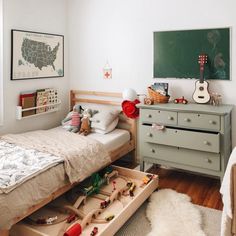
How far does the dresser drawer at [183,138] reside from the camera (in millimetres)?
2906

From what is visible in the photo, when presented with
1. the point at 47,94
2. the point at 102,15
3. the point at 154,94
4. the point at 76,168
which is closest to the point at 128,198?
the point at 76,168

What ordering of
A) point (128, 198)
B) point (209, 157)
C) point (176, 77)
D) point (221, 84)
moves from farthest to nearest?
point (176, 77) → point (221, 84) → point (209, 157) → point (128, 198)

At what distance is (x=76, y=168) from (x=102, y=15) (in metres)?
2.27

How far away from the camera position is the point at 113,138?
3418 millimetres

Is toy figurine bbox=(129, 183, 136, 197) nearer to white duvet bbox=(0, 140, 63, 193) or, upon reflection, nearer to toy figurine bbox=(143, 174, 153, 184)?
toy figurine bbox=(143, 174, 153, 184)

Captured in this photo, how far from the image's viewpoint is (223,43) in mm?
3164

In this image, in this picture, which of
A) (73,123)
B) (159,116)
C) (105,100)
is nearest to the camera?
(159,116)

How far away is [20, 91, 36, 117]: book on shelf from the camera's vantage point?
141 inches

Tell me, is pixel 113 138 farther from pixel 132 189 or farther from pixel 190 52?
pixel 190 52

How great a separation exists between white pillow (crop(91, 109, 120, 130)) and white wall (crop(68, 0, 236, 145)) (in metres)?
0.42

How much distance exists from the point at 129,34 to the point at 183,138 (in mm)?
1588

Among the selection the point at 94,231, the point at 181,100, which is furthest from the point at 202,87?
the point at 94,231

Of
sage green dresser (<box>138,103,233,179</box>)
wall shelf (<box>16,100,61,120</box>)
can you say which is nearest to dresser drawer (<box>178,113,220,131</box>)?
sage green dresser (<box>138,103,233,179</box>)

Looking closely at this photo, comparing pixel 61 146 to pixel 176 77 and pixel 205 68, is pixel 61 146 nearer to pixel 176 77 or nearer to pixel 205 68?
pixel 176 77
